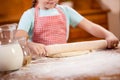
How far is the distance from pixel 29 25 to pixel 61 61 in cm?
48

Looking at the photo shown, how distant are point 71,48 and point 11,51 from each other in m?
0.33

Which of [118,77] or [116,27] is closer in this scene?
[118,77]

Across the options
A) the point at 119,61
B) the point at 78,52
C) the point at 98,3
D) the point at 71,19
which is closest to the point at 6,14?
the point at 98,3

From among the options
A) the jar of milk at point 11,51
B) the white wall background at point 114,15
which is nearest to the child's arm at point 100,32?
the jar of milk at point 11,51

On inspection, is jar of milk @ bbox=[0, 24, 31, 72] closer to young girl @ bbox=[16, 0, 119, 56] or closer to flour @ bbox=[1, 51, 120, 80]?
flour @ bbox=[1, 51, 120, 80]

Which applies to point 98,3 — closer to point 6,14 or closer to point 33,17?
point 6,14

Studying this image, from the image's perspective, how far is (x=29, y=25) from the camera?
1543mm

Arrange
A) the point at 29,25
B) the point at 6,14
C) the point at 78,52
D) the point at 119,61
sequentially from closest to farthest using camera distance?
the point at 119,61 < the point at 78,52 < the point at 29,25 < the point at 6,14

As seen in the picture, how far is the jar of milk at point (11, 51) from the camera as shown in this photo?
101 centimetres

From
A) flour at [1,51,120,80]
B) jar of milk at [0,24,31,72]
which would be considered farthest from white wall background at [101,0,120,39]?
jar of milk at [0,24,31,72]

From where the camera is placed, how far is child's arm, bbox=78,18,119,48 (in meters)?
1.34

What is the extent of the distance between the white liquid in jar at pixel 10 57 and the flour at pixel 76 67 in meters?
0.03

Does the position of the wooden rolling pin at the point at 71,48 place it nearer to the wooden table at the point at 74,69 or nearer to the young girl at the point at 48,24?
the wooden table at the point at 74,69

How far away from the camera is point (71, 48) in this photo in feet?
4.14
